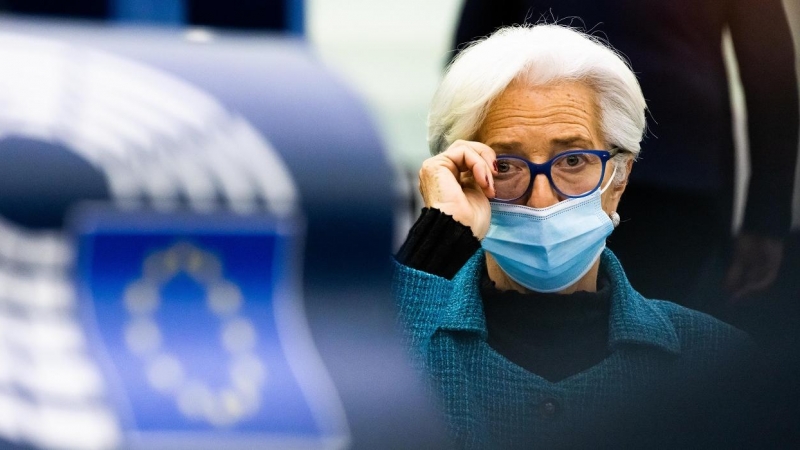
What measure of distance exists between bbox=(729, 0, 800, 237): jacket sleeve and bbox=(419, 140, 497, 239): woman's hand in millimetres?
525

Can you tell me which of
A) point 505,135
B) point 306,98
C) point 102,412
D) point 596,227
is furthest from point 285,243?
point 596,227

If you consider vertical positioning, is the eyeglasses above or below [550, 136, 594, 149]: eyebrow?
below

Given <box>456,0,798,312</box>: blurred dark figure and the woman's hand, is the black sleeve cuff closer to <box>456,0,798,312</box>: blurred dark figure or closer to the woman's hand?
the woman's hand

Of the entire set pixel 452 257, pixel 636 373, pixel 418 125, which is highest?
pixel 418 125

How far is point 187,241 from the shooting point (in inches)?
66.1

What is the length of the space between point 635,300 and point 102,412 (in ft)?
3.09

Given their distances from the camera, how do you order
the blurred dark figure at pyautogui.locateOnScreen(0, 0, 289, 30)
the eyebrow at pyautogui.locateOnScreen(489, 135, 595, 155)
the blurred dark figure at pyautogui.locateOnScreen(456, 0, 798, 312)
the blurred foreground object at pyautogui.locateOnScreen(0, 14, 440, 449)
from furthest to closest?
the blurred dark figure at pyautogui.locateOnScreen(456, 0, 798, 312) < the eyebrow at pyautogui.locateOnScreen(489, 135, 595, 155) < the blurred dark figure at pyautogui.locateOnScreen(0, 0, 289, 30) < the blurred foreground object at pyautogui.locateOnScreen(0, 14, 440, 449)

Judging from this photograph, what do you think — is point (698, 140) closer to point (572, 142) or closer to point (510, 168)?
point (572, 142)

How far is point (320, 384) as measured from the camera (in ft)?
5.56

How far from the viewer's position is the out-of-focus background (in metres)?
1.63

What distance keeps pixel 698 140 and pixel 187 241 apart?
987mm

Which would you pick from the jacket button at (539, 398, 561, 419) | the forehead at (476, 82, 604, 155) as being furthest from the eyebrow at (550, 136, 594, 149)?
the jacket button at (539, 398, 561, 419)

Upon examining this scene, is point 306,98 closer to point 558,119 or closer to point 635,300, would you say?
point 558,119

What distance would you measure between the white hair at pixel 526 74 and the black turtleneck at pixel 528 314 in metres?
0.16
